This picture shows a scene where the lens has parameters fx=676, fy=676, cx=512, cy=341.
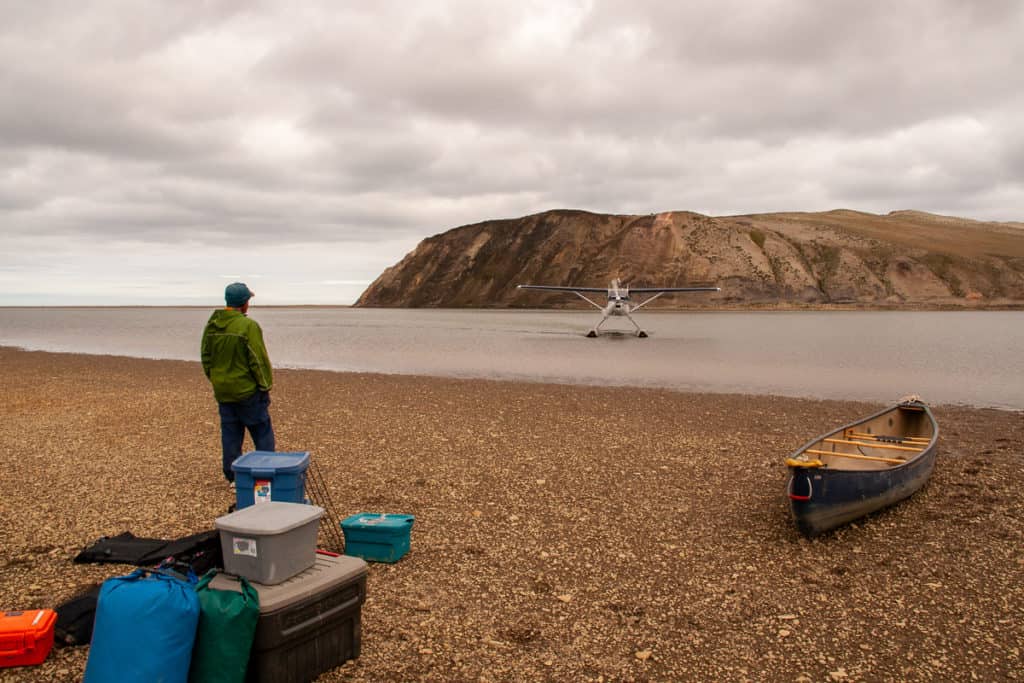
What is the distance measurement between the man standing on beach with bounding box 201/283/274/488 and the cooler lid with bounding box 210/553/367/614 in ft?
10.3

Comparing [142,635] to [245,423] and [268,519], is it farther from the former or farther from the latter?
[245,423]

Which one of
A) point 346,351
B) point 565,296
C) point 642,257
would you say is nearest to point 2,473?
point 346,351

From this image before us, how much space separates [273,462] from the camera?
19.9 feet

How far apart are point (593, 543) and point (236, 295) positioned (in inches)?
184

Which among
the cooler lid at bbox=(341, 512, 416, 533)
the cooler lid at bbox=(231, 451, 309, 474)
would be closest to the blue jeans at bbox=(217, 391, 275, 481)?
the cooler lid at bbox=(231, 451, 309, 474)

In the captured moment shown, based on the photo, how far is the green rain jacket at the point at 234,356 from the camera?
714 cm

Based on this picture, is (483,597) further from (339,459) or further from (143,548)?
(339,459)

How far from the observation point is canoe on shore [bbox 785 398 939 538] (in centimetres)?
736

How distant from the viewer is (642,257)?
138750 mm

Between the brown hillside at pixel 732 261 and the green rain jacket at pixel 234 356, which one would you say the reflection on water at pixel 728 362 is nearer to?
the green rain jacket at pixel 234 356

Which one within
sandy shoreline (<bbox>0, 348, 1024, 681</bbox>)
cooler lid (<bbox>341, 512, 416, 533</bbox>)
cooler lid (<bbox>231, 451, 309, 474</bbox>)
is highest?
cooler lid (<bbox>231, 451, 309, 474</bbox>)

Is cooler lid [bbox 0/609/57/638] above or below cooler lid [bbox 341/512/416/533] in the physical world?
below

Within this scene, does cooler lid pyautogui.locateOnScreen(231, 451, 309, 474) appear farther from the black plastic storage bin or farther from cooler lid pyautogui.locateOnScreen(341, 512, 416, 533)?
the black plastic storage bin

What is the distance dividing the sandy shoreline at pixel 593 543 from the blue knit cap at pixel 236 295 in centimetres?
257
